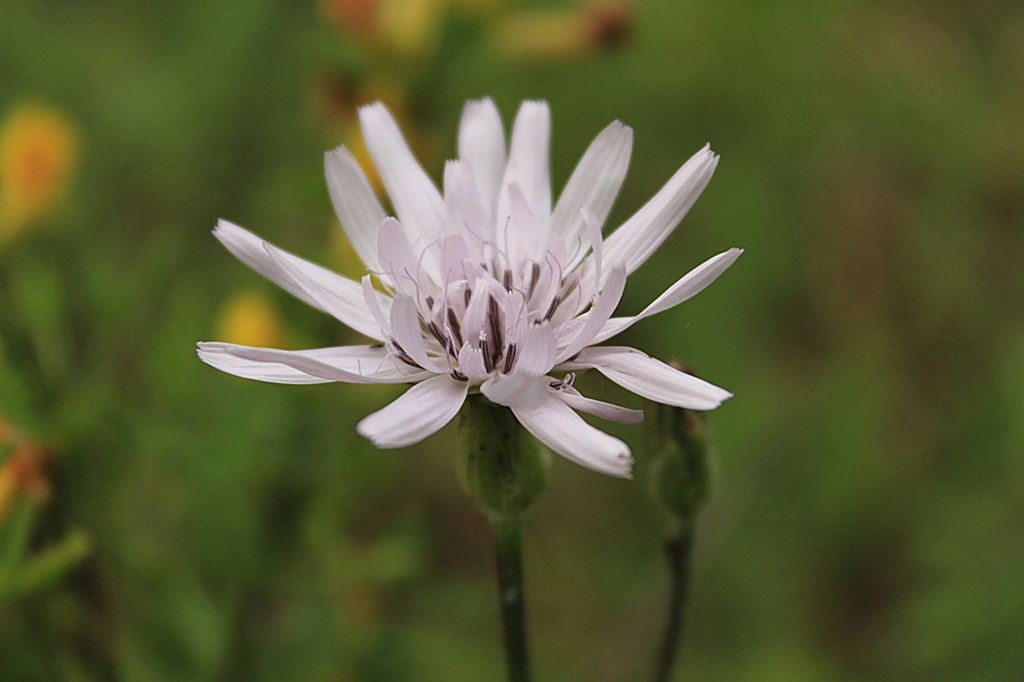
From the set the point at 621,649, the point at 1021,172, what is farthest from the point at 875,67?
the point at 621,649

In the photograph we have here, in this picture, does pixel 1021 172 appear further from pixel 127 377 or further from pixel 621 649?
pixel 127 377

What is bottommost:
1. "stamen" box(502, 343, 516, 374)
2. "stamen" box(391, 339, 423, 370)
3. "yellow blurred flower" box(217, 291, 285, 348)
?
"stamen" box(502, 343, 516, 374)

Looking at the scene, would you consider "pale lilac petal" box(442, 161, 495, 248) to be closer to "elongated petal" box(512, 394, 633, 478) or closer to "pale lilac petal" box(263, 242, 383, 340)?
"pale lilac petal" box(263, 242, 383, 340)

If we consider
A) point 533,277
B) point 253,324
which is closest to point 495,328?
point 533,277

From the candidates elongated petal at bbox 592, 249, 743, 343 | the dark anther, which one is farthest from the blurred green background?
elongated petal at bbox 592, 249, 743, 343

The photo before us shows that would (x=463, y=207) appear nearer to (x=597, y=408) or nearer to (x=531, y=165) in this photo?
(x=531, y=165)

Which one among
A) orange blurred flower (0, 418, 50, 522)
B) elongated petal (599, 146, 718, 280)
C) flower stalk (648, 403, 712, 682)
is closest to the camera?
elongated petal (599, 146, 718, 280)

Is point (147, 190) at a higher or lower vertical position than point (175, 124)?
lower

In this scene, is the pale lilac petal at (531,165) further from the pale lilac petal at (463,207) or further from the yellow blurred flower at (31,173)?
the yellow blurred flower at (31,173)

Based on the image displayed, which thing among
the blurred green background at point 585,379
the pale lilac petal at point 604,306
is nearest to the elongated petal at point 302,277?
the pale lilac petal at point 604,306
